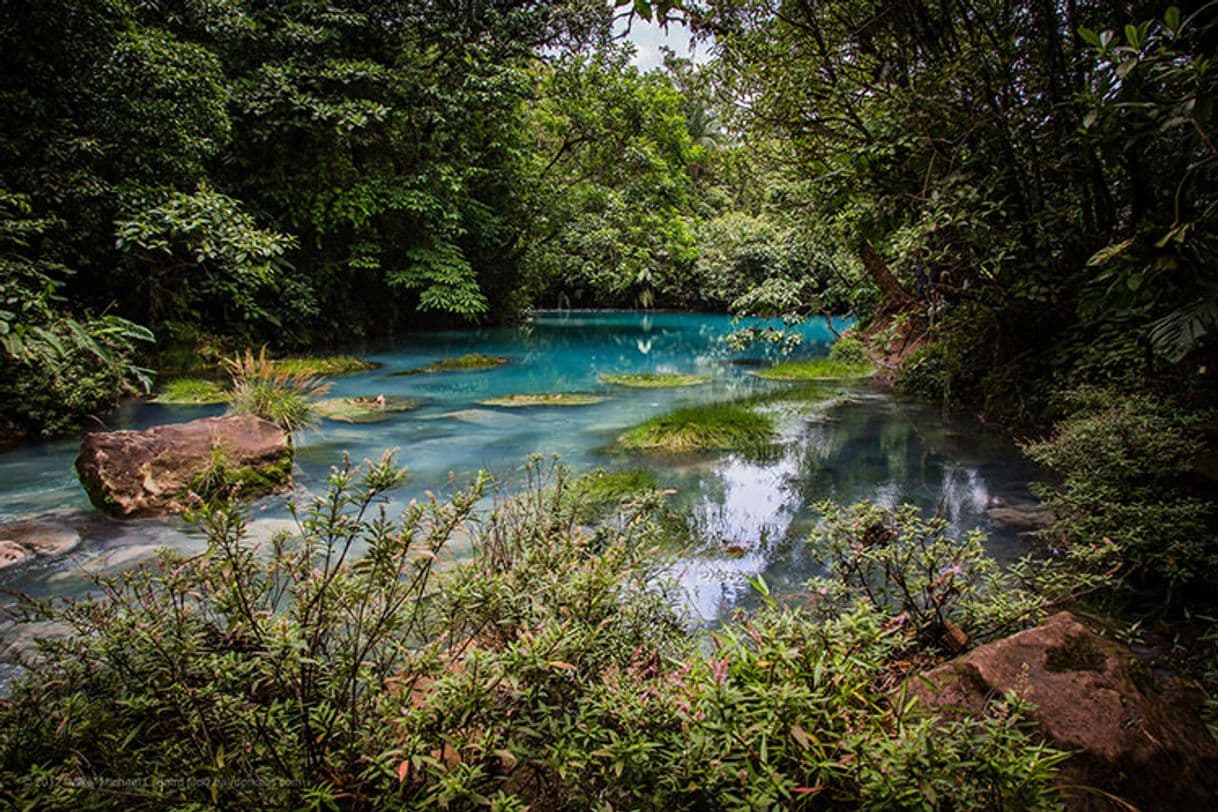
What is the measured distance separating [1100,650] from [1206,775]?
1.06 ft

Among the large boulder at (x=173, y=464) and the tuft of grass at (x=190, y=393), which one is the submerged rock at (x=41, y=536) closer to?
the large boulder at (x=173, y=464)

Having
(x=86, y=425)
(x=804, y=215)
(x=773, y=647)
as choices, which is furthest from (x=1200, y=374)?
(x=86, y=425)

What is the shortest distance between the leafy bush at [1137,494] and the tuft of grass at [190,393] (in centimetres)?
882

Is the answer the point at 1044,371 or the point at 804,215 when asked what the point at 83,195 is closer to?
the point at 804,215

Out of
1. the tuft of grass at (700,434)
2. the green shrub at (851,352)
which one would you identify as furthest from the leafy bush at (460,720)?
the green shrub at (851,352)

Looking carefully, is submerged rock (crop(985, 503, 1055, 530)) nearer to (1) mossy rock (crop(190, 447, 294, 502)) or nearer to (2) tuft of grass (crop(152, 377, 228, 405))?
(1) mossy rock (crop(190, 447, 294, 502))

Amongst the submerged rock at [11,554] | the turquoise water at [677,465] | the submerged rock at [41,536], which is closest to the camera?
the submerged rock at [11,554]

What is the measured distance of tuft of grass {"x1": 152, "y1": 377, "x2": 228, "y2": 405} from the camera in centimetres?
832

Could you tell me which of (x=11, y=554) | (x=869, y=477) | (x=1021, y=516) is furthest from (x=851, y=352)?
(x=11, y=554)

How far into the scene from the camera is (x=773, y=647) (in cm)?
140

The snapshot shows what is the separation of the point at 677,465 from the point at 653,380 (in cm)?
536

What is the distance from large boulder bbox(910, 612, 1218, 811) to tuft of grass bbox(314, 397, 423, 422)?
718 cm

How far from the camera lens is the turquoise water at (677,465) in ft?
12.2

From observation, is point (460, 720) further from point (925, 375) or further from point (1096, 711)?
point (925, 375)
